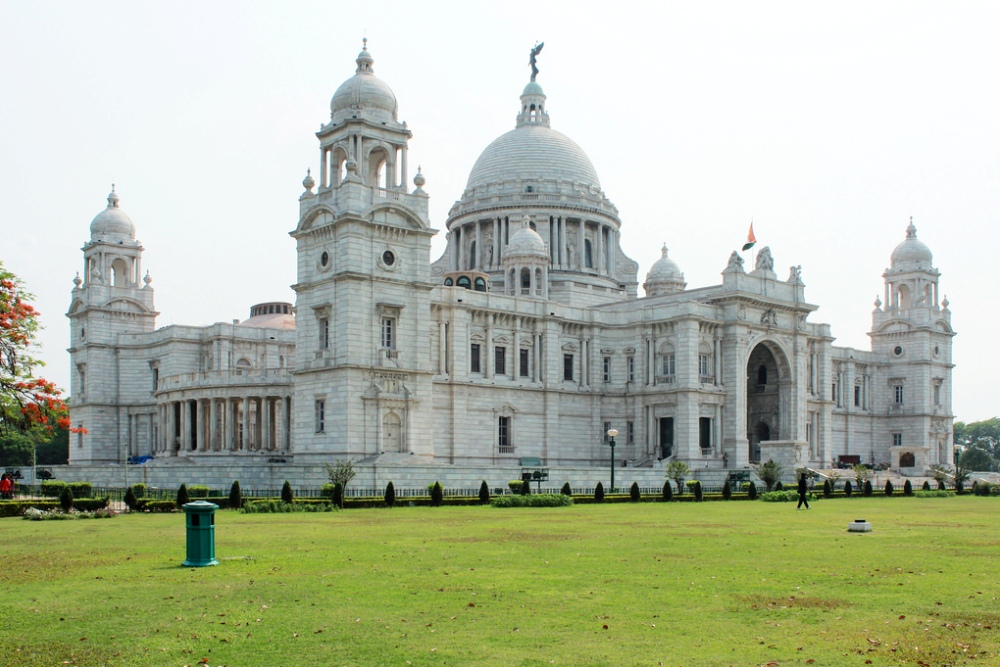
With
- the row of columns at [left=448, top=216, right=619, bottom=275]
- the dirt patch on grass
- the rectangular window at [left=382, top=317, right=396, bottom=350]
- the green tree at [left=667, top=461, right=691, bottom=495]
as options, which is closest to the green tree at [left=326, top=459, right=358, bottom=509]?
the rectangular window at [left=382, top=317, right=396, bottom=350]

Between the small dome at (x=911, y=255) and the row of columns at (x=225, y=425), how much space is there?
66759mm

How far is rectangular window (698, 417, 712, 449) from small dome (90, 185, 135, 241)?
1948 inches

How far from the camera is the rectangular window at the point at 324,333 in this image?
6606cm

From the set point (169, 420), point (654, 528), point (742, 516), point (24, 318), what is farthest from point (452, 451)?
point (24, 318)

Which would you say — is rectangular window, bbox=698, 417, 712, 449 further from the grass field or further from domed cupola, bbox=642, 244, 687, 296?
the grass field

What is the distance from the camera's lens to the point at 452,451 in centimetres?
7525

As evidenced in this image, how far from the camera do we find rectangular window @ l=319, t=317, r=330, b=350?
66.1m

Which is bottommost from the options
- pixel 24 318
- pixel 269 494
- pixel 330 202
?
pixel 269 494

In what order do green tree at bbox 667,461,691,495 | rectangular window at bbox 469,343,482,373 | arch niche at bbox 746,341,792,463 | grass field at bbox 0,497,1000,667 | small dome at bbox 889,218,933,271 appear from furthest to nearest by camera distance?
small dome at bbox 889,218,933,271 → arch niche at bbox 746,341,792,463 → rectangular window at bbox 469,343,482,373 → green tree at bbox 667,461,691,495 → grass field at bbox 0,497,1000,667

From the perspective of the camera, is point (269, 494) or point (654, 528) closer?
point (654, 528)

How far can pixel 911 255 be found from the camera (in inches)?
4395

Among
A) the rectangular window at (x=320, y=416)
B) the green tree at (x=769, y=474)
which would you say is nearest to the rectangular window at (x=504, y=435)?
Answer: the rectangular window at (x=320, y=416)

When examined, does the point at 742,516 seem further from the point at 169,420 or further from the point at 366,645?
the point at 169,420

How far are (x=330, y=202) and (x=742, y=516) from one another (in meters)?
34.7
